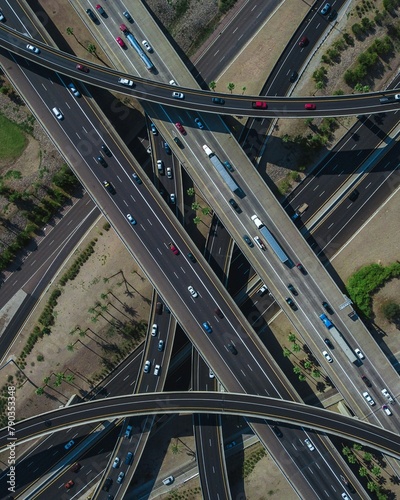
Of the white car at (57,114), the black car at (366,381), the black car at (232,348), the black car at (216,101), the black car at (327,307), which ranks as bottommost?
the black car at (366,381)

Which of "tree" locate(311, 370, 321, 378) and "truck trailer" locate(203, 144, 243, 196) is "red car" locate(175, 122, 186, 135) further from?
"tree" locate(311, 370, 321, 378)

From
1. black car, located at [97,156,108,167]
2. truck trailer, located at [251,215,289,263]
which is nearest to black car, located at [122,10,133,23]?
black car, located at [97,156,108,167]

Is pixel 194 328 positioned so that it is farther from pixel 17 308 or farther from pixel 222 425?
pixel 17 308

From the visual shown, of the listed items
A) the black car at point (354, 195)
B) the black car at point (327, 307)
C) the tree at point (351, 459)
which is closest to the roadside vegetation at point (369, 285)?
the black car at point (327, 307)

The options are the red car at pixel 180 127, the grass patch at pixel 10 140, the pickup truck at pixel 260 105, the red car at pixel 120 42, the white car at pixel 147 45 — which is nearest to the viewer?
the pickup truck at pixel 260 105

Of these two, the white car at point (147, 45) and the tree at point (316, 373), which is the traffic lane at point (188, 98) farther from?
the tree at point (316, 373)

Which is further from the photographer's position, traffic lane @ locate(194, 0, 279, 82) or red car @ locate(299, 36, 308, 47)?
traffic lane @ locate(194, 0, 279, 82)

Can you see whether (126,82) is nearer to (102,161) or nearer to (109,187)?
(102,161)

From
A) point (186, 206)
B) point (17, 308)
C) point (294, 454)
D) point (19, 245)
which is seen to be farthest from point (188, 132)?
point (294, 454)
